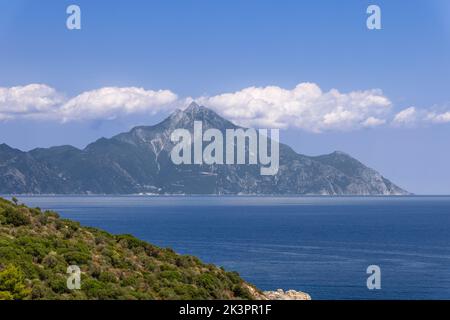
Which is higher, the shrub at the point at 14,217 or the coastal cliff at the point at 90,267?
the shrub at the point at 14,217

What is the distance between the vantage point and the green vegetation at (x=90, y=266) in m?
28.5

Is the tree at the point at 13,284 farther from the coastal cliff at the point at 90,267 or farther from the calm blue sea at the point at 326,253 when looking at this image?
the calm blue sea at the point at 326,253

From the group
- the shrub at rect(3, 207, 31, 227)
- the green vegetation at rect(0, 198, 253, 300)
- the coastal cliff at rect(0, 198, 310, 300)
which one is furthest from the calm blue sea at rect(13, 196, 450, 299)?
the shrub at rect(3, 207, 31, 227)

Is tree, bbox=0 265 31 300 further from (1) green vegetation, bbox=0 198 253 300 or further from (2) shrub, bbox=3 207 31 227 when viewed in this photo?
(2) shrub, bbox=3 207 31 227

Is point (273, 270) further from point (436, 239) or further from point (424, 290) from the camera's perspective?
point (436, 239)

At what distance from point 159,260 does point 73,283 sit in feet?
41.5

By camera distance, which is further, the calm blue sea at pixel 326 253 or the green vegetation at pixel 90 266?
the calm blue sea at pixel 326 253

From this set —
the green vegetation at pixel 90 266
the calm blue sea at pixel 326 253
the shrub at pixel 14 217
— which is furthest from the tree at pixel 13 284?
the calm blue sea at pixel 326 253

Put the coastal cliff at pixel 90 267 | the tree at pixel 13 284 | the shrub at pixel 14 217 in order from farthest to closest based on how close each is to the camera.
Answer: the shrub at pixel 14 217 → the coastal cliff at pixel 90 267 → the tree at pixel 13 284

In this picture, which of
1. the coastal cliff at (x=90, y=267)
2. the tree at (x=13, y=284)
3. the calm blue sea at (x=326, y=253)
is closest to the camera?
the tree at (x=13, y=284)

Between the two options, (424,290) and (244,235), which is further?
(244,235)
